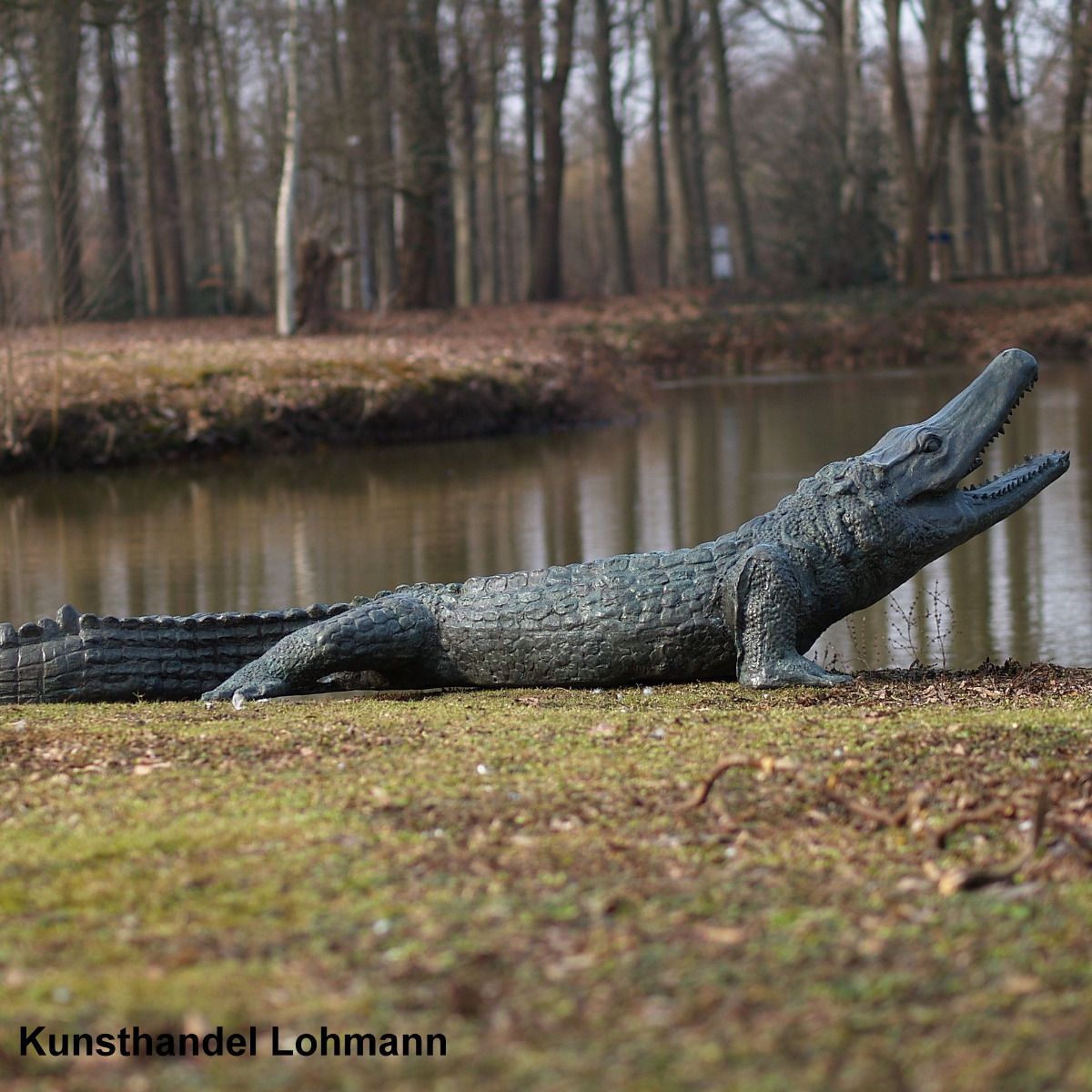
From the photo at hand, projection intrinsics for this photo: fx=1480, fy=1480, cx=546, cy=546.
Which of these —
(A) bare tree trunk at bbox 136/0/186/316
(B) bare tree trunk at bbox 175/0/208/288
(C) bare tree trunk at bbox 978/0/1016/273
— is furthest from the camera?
(C) bare tree trunk at bbox 978/0/1016/273

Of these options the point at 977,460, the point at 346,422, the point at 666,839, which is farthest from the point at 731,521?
the point at 666,839

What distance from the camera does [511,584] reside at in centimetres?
654

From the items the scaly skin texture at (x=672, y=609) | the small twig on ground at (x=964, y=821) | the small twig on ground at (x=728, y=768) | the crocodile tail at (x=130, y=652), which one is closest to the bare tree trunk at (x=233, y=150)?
the crocodile tail at (x=130, y=652)

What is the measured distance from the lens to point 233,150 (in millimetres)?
29578

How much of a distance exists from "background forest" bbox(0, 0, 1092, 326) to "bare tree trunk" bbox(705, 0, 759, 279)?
0.10 metres

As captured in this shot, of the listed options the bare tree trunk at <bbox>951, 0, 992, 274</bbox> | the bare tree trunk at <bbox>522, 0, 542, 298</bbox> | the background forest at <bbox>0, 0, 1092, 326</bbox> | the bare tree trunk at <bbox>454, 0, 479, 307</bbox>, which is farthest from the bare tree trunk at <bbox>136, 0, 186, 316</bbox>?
the bare tree trunk at <bbox>951, 0, 992, 274</bbox>

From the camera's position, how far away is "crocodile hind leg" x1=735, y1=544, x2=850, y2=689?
20.2ft

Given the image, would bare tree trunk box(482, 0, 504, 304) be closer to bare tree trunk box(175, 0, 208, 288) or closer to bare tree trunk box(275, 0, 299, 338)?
bare tree trunk box(175, 0, 208, 288)

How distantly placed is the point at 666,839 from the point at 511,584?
121 inches

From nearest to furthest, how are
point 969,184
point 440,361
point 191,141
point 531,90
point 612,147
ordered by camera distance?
point 440,361 < point 612,147 < point 191,141 < point 531,90 < point 969,184

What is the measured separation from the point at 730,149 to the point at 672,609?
3416cm

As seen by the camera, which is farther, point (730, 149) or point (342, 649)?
point (730, 149)

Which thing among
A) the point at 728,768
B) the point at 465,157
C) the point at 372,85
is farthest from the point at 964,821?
the point at 465,157

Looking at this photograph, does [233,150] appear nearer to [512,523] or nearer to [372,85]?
[372,85]
